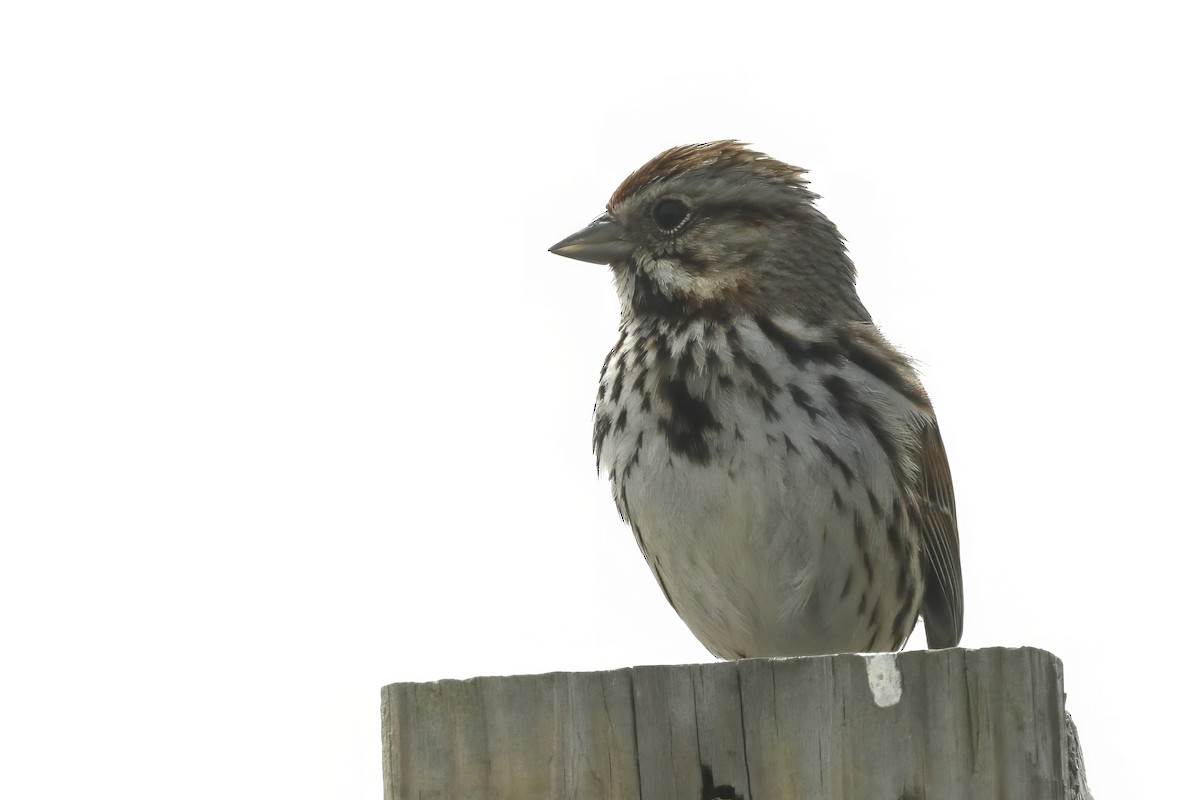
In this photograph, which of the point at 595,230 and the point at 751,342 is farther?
the point at 595,230

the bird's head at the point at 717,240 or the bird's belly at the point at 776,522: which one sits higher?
the bird's head at the point at 717,240

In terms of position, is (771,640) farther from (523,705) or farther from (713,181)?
(523,705)

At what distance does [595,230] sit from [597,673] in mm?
3340

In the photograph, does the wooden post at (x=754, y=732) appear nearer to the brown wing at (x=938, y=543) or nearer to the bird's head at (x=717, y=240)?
the brown wing at (x=938, y=543)

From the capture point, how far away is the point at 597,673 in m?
3.00

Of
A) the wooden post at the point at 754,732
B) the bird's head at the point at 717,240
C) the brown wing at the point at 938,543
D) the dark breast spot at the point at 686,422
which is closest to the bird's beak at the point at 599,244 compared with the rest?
the bird's head at the point at 717,240

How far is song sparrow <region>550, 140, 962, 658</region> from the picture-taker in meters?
5.26

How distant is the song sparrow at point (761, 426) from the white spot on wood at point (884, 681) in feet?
7.44

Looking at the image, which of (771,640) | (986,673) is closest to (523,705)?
(986,673)

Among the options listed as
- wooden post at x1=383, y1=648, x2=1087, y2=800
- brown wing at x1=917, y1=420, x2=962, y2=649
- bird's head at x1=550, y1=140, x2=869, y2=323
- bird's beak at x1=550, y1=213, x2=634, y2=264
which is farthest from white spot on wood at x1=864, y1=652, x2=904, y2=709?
bird's beak at x1=550, y1=213, x2=634, y2=264

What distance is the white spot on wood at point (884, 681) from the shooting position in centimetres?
293

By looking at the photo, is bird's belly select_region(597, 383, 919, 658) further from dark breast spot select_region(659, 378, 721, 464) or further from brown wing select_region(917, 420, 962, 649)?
brown wing select_region(917, 420, 962, 649)

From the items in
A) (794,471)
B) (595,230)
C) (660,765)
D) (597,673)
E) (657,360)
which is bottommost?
(660,765)

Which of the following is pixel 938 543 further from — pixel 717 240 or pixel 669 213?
pixel 669 213
